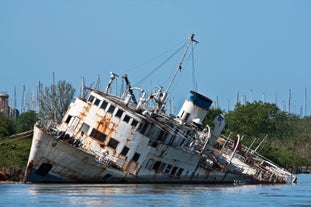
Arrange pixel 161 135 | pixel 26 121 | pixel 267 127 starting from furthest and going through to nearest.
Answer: pixel 267 127 < pixel 26 121 < pixel 161 135

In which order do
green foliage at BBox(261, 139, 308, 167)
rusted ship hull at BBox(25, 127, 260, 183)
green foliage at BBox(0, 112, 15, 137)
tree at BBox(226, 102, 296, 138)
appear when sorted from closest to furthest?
rusted ship hull at BBox(25, 127, 260, 183), green foliage at BBox(0, 112, 15, 137), green foliage at BBox(261, 139, 308, 167), tree at BBox(226, 102, 296, 138)

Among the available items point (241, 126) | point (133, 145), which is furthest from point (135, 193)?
point (241, 126)

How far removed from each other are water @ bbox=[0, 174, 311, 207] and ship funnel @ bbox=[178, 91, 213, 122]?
585 centimetres

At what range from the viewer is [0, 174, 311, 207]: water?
5088cm

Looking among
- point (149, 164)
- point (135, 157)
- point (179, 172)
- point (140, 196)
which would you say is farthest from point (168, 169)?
point (140, 196)

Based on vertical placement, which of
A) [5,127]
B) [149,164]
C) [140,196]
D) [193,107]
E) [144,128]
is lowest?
[5,127]

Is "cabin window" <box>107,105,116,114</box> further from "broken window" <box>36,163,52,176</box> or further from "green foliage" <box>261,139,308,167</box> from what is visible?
"green foliage" <box>261,139,308,167</box>

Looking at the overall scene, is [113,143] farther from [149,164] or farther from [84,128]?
[149,164]

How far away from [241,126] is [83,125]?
6978cm

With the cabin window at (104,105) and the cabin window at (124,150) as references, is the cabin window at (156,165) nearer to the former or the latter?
the cabin window at (124,150)

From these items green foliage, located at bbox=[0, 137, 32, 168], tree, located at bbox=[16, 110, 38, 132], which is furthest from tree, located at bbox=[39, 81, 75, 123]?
green foliage, located at bbox=[0, 137, 32, 168]

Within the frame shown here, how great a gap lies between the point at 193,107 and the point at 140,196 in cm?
1677

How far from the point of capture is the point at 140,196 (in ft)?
181

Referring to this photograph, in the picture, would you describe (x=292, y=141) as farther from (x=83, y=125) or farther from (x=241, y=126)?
(x=83, y=125)
